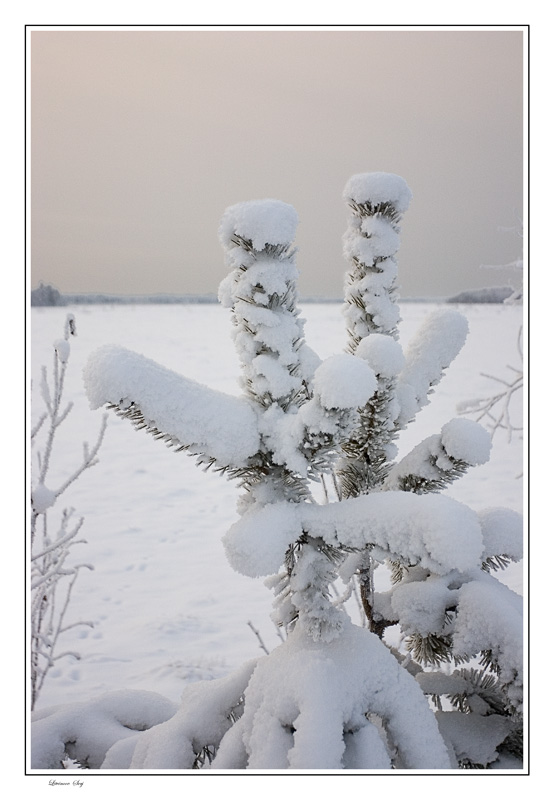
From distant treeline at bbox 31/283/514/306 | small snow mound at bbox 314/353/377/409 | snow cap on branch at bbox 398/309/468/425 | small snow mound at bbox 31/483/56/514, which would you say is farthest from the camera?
distant treeline at bbox 31/283/514/306

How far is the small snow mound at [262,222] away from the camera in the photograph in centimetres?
56

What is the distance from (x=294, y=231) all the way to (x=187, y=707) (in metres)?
0.61

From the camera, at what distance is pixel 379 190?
0.69 meters

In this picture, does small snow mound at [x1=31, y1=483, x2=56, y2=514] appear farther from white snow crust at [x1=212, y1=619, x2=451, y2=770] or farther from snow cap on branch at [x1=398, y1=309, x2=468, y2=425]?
snow cap on branch at [x1=398, y1=309, x2=468, y2=425]

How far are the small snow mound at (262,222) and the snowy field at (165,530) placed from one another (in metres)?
0.55

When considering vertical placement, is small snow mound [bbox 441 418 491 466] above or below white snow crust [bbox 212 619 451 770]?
above

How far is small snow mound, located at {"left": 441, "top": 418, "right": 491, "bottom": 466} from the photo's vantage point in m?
0.65

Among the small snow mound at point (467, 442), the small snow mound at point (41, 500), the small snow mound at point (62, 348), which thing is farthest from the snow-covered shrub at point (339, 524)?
the small snow mound at point (62, 348)

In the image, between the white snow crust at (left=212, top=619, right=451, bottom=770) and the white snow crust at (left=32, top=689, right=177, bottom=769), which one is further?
the white snow crust at (left=32, top=689, right=177, bottom=769)

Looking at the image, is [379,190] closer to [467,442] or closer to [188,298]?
[467,442]

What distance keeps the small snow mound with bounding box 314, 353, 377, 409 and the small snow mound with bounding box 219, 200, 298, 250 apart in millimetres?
147

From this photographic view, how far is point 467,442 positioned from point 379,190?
12.9 inches

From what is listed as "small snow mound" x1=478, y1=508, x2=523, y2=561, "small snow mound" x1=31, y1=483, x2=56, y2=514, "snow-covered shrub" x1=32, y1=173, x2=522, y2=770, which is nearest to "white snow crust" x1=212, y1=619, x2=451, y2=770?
"snow-covered shrub" x1=32, y1=173, x2=522, y2=770
